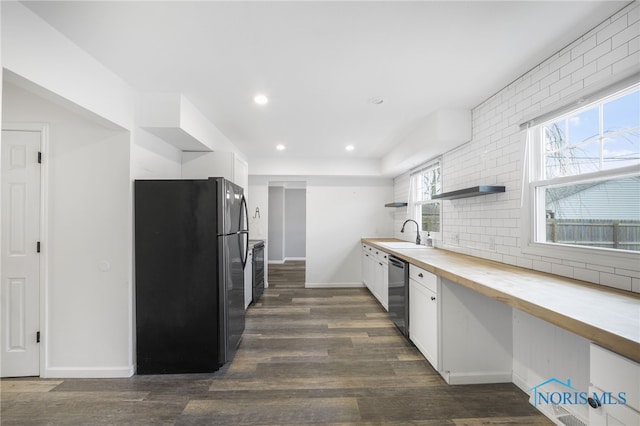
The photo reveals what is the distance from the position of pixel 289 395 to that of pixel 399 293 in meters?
1.60

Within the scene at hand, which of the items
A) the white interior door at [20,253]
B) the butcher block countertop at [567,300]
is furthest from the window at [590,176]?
the white interior door at [20,253]

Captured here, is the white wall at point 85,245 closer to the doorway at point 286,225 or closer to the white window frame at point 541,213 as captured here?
the white window frame at point 541,213

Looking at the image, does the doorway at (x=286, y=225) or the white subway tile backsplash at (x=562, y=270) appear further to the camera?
the doorway at (x=286, y=225)

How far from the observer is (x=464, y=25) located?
156 centimetres

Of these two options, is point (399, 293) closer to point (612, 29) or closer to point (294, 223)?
point (612, 29)

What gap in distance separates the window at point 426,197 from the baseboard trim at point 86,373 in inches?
150

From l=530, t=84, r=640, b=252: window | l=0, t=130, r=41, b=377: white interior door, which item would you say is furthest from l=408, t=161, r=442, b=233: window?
l=0, t=130, r=41, b=377: white interior door

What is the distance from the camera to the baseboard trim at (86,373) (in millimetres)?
2285

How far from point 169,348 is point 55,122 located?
2.20 m

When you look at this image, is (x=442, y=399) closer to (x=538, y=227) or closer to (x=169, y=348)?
(x=538, y=227)

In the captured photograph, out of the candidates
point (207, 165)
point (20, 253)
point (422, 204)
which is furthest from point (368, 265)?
point (20, 253)

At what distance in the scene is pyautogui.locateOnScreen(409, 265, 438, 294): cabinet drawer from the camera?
2264 millimetres

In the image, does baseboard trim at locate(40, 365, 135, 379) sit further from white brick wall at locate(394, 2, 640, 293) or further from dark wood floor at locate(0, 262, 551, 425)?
white brick wall at locate(394, 2, 640, 293)

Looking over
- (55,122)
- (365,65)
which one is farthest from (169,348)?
(365,65)
